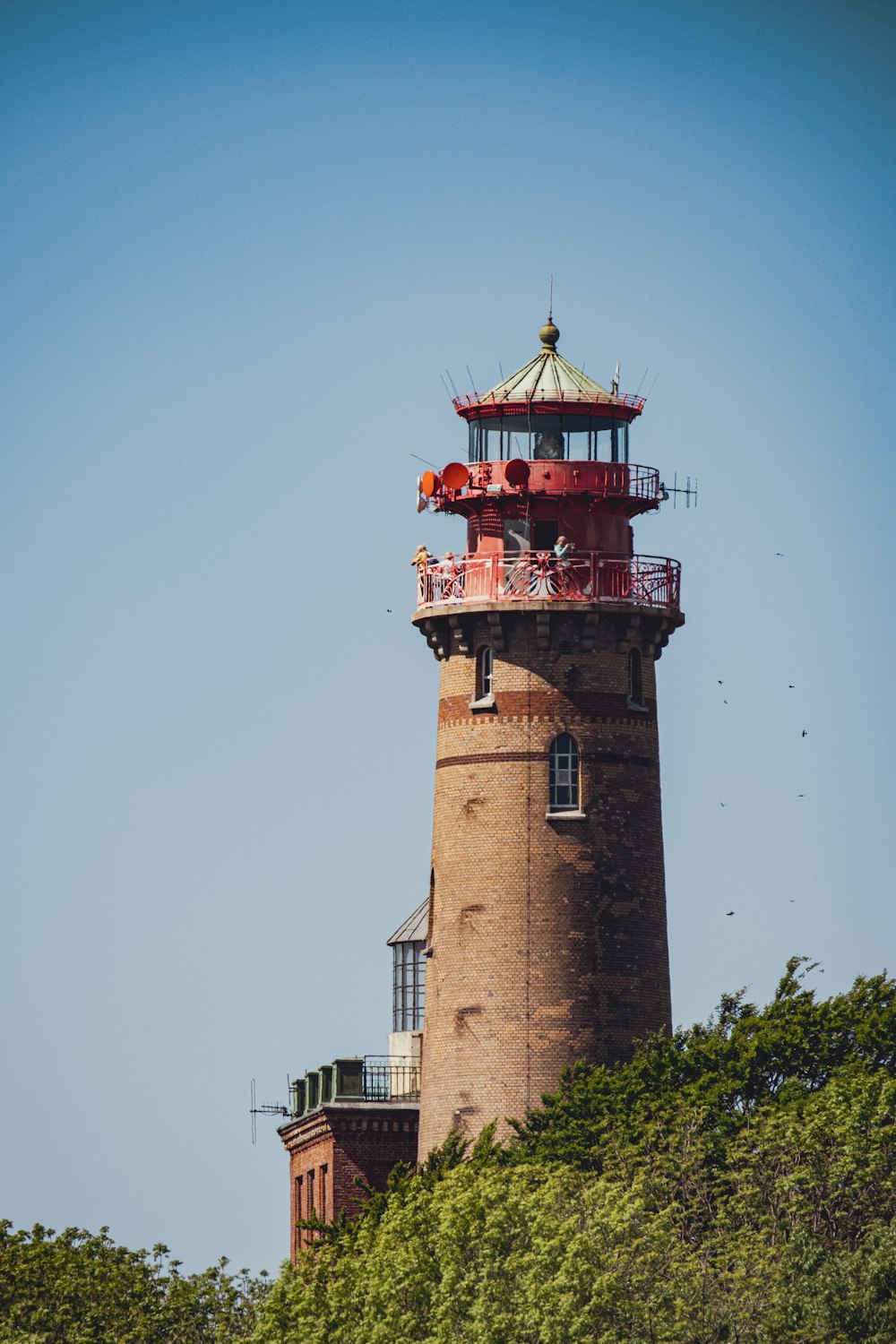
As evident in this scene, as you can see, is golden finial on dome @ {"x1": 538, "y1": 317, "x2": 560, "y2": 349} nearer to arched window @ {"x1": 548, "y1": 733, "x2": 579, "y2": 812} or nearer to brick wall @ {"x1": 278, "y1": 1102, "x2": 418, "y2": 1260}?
arched window @ {"x1": 548, "y1": 733, "x2": 579, "y2": 812}

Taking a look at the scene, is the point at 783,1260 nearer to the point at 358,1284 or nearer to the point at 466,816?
the point at 358,1284

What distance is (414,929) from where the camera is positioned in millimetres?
95438

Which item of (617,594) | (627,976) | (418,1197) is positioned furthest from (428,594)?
(418,1197)

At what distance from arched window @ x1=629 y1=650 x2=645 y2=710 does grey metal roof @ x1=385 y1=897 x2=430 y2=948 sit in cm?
1109

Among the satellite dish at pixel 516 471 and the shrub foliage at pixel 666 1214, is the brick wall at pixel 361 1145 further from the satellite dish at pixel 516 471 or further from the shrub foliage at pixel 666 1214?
the satellite dish at pixel 516 471

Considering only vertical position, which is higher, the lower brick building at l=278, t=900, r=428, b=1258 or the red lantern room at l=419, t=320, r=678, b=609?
the red lantern room at l=419, t=320, r=678, b=609

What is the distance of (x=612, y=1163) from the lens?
256ft

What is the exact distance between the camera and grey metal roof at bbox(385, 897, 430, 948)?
9504 centimetres

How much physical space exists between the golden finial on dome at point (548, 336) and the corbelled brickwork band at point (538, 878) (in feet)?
23.7

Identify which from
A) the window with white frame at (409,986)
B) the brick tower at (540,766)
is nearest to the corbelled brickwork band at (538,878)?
the brick tower at (540,766)

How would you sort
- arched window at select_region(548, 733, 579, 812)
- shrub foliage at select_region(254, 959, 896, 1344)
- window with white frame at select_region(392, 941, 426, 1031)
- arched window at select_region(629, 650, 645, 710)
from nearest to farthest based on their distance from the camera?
shrub foliage at select_region(254, 959, 896, 1344)
arched window at select_region(548, 733, 579, 812)
arched window at select_region(629, 650, 645, 710)
window with white frame at select_region(392, 941, 426, 1031)

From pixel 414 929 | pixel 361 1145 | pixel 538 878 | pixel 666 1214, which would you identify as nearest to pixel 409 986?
pixel 414 929

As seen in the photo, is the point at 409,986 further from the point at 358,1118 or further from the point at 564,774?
the point at 564,774

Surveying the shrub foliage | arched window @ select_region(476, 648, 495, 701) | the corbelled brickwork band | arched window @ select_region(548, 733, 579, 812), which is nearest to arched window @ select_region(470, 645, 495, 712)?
arched window @ select_region(476, 648, 495, 701)
